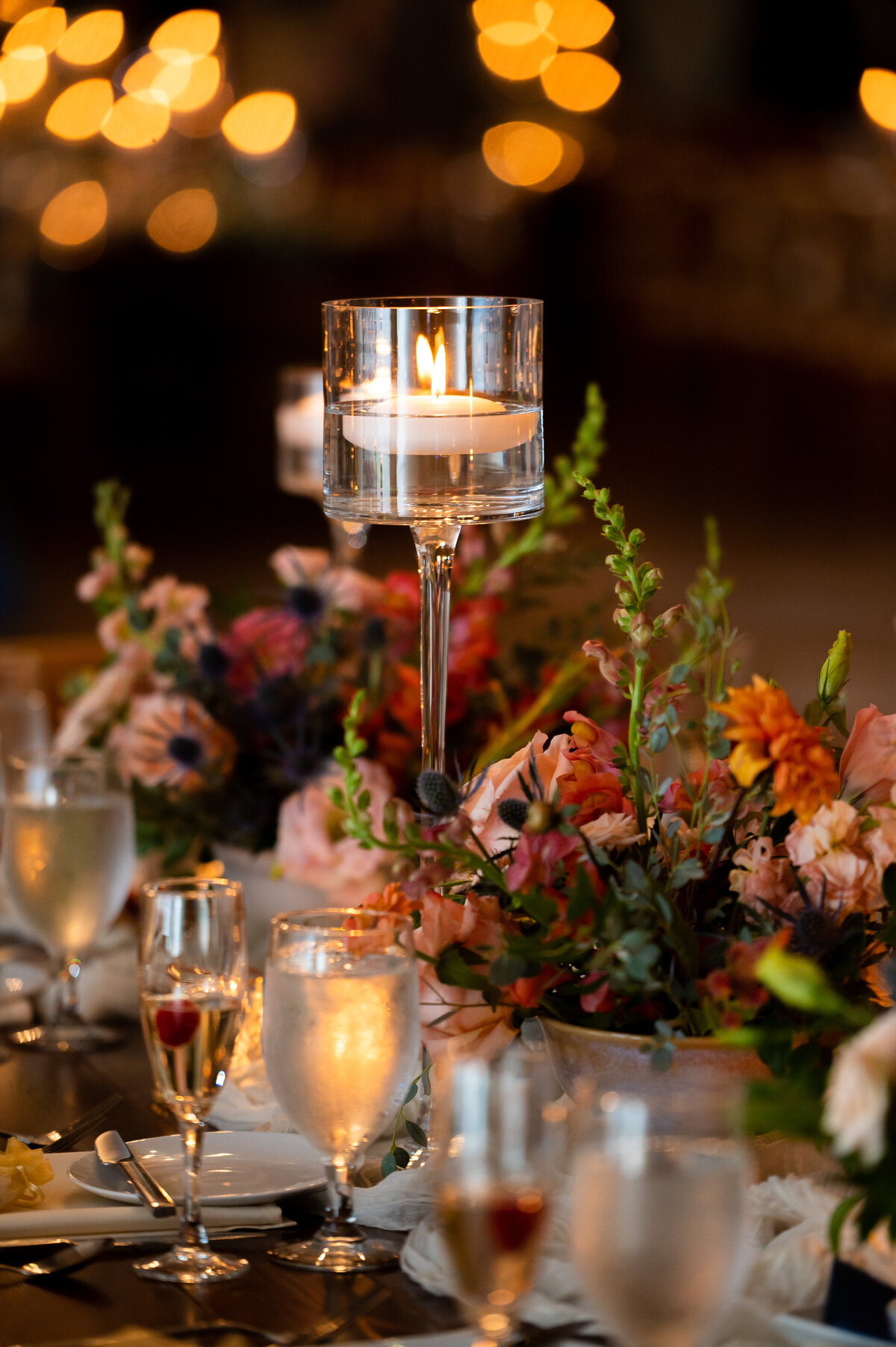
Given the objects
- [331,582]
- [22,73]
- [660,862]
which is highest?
[22,73]

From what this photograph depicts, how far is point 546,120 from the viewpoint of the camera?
26.2ft

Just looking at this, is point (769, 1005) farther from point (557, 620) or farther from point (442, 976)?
point (557, 620)

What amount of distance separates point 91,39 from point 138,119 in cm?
78

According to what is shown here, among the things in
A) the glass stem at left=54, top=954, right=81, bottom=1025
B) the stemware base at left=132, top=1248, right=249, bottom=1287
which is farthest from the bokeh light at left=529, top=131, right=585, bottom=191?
the stemware base at left=132, top=1248, right=249, bottom=1287

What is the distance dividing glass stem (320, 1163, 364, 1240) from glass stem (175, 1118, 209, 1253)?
66mm

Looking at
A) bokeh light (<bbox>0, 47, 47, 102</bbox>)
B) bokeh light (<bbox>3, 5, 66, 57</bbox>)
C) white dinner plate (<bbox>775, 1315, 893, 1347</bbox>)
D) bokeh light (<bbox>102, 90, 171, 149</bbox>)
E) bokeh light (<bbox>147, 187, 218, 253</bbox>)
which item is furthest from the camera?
bokeh light (<bbox>147, 187, 218, 253</bbox>)

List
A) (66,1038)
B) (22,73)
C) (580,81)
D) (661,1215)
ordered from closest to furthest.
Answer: (661,1215), (66,1038), (22,73), (580,81)

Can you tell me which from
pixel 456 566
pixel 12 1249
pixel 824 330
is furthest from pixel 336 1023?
pixel 824 330

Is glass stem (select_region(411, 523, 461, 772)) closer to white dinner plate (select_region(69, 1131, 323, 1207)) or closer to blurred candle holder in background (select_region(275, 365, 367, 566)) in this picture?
white dinner plate (select_region(69, 1131, 323, 1207))

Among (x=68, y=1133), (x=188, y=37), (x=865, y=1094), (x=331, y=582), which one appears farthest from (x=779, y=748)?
(x=188, y=37)

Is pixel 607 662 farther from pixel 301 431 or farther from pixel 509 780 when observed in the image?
pixel 301 431

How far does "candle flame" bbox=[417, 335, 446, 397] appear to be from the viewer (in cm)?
98

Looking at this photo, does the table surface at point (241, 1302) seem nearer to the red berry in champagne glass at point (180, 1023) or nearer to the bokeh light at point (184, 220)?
the red berry in champagne glass at point (180, 1023)

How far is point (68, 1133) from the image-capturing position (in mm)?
1028
